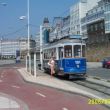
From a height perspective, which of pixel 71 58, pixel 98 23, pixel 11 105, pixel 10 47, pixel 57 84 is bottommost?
pixel 11 105

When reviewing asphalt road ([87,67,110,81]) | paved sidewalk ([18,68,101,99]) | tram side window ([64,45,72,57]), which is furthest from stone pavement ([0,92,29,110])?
asphalt road ([87,67,110,81])

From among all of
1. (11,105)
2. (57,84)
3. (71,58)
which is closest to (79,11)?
(71,58)

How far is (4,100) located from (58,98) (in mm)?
2593

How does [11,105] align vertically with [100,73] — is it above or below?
below

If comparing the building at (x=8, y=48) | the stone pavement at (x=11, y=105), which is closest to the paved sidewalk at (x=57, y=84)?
the stone pavement at (x=11, y=105)

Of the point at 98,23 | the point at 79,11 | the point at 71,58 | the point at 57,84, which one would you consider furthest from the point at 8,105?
the point at 79,11

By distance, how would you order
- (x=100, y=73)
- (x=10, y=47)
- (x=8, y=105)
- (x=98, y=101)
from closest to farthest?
1. (x=8, y=105)
2. (x=98, y=101)
3. (x=100, y=73)
4. (x=10, y=47)

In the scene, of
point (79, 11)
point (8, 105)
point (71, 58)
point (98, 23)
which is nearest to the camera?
point (8, 105)

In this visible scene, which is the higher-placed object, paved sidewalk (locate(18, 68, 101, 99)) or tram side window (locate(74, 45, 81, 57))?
tram side window (locate(74, 45, 81, 57))

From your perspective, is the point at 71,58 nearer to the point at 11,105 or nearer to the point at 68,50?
the point at 68,50

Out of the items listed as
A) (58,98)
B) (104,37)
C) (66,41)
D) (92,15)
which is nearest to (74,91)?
(58,98)

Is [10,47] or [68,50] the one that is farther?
[10,47]

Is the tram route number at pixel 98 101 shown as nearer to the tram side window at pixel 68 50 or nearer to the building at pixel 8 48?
the tram side window at pixel 68 50

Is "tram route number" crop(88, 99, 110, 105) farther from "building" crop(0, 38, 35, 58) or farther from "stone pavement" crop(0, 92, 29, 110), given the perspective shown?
"building" crop(0, 38, 35, 58)
